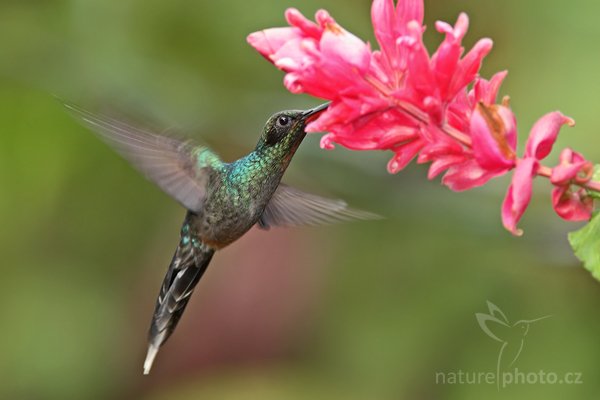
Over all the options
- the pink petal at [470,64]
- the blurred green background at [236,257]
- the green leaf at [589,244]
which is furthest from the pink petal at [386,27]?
the blurred green background at [236,257]

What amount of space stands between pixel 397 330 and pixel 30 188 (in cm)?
164

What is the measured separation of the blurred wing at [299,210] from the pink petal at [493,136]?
0.81m

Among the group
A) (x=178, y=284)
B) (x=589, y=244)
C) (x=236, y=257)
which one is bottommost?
(x=236, y=257)

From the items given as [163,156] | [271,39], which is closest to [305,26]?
[271,39]

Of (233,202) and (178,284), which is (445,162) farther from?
(178,284)

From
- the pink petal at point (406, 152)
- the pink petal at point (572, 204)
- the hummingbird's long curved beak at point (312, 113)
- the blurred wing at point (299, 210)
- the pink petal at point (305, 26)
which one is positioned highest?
the pink petal at point (305, 26)

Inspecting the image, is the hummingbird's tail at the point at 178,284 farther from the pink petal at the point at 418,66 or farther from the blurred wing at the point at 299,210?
the pink petal at the point at 418,66

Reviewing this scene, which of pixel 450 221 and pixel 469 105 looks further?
pixel 450 221

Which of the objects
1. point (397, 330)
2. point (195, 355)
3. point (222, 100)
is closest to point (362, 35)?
point (222, 100)

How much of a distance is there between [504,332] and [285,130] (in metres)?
1.75

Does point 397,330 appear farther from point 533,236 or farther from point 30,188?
point 30,188

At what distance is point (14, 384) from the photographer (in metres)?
3.84

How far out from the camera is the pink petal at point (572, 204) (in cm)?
138

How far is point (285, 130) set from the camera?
202cm
